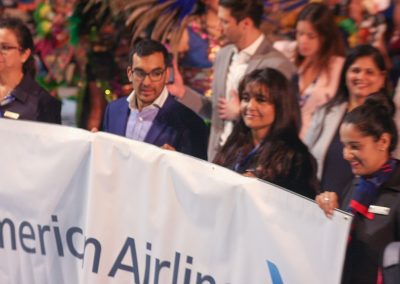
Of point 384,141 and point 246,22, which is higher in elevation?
point 246,22

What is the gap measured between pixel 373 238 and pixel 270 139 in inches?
36.4

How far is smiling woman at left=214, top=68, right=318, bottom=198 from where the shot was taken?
4.72 metres

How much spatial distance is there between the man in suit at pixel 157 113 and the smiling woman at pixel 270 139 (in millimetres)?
182

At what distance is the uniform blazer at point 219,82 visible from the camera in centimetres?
A: 611

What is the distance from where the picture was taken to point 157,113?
5273mm

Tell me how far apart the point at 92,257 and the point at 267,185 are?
92 centimetres

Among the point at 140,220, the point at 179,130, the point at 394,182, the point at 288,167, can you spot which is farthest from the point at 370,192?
the point at 179,130

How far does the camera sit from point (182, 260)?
14.1 feet

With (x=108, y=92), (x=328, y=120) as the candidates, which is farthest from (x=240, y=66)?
(x=108, y=92)

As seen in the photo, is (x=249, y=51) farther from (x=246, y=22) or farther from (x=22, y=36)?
(x=22, y=36)

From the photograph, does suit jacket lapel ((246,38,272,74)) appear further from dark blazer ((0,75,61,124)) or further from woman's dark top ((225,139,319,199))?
woman's dark top ((225,139,319,199))

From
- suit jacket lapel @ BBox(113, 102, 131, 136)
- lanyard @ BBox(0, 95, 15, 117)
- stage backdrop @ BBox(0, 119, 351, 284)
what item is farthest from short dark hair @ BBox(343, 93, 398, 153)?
lanyard @ BBox(0, 95, 15, 117)

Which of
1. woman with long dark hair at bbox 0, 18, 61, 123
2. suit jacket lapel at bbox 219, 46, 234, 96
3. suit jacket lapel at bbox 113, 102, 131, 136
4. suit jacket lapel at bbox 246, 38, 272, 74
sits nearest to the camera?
suit jacket lapel at bbox 113, 102, 131, 136

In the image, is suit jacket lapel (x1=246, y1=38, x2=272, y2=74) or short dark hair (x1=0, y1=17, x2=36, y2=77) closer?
short dark hair (x1=0, y1=17, x2=36, y2=77)
